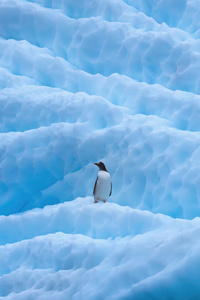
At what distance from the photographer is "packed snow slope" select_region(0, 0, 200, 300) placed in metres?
2.63

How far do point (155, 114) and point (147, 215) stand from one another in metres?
1.17

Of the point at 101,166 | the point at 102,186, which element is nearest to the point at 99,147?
the point at 101,166

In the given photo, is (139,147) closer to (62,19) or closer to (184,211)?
(184,211)

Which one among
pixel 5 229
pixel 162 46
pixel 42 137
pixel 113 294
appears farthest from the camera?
pixel 162 46

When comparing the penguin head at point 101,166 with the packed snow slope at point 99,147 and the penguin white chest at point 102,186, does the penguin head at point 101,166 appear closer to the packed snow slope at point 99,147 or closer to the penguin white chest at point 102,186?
the penguin white chest at point 102,186

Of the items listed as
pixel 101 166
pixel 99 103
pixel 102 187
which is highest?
pixel 99 103

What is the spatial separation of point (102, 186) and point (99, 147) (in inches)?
21.4

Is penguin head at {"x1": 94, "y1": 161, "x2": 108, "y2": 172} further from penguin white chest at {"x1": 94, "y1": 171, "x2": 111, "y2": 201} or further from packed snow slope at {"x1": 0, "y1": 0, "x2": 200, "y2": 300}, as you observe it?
packed snow slope at {"x1": 0, "y1": 0, "x2": 200, "y2": 300}

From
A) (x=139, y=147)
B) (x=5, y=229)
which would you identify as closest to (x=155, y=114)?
(x=139, y=147)

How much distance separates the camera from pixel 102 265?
2.66 metres

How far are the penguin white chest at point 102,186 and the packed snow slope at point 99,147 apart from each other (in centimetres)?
10

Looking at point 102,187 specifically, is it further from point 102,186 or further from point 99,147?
point 99,147

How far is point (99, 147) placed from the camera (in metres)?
3.69

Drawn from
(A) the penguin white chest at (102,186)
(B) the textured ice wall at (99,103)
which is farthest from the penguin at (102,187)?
(B) the textured ice wall at (99,103)
